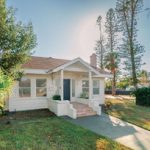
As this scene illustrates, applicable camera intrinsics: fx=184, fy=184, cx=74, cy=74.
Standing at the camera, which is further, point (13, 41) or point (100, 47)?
point (100, 47)

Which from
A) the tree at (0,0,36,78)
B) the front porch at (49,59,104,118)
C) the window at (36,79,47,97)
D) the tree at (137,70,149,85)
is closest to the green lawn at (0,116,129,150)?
the front porch at (49,59,104,118)

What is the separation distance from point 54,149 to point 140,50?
25.7 m

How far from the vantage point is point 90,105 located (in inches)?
596

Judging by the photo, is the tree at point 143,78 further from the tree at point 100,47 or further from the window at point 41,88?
the window at point 41,88

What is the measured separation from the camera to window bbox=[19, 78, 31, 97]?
14.6m

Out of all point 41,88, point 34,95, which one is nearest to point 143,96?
point 41,88

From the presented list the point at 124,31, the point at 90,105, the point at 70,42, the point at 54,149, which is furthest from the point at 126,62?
the point at 54,149

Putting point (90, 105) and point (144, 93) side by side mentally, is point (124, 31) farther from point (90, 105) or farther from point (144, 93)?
point (90, 105)

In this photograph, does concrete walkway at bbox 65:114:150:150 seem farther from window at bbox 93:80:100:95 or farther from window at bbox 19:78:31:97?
window at bbox 93:80:100:95

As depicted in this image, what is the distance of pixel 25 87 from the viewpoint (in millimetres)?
14773

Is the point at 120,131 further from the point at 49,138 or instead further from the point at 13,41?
the point at 13,41

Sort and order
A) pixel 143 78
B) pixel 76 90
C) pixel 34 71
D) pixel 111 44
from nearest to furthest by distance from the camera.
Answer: pixel 34 71
pixel 76 90
pixel 111 44
pixel 143 78

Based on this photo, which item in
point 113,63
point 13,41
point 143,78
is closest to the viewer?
point 13,41

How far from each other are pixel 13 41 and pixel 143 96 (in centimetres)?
1535
